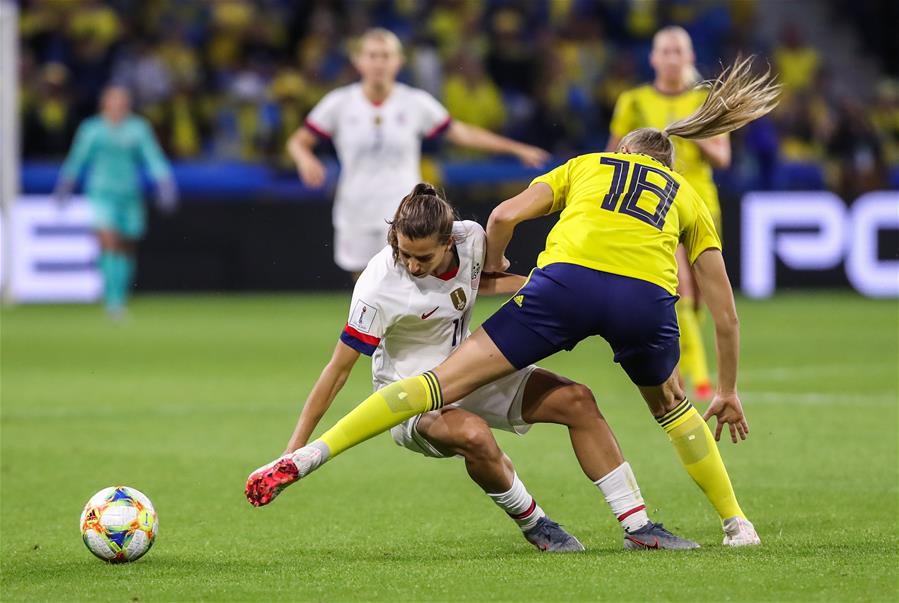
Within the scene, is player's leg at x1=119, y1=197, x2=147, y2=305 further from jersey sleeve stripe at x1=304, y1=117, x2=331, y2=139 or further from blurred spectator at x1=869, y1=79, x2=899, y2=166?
blurred spectator at x1=869, y1=79, x2=899, y2=166

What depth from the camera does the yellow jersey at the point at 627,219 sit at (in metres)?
4.92

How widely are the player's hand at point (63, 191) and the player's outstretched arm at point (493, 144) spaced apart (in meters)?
7.43

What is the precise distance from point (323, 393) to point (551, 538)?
0.97 m

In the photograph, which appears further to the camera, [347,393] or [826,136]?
[826,136]

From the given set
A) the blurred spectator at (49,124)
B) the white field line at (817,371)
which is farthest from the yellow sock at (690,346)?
the blurred spectator at (49,124)

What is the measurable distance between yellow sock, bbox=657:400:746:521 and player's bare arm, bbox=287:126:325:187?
470 cm

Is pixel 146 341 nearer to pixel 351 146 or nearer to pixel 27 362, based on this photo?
pixel 27 362

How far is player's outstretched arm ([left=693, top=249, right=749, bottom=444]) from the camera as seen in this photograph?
4.95 meters

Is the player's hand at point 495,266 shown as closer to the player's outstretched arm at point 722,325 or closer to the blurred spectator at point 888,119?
the player's outstretched arm at point 722,325

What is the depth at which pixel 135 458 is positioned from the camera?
760 centimetres

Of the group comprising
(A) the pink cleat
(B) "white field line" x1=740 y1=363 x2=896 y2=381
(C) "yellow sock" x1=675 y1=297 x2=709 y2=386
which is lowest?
(B) "white field line" x1=740 y1=363 x2=896 y2=381

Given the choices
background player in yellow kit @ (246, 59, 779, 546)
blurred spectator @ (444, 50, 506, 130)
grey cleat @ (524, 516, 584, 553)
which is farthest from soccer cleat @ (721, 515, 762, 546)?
blurred spectator @ (444, 50, 506, 130)

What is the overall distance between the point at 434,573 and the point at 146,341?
31.0 feet

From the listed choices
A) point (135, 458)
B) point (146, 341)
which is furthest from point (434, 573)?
point (146, 341)
